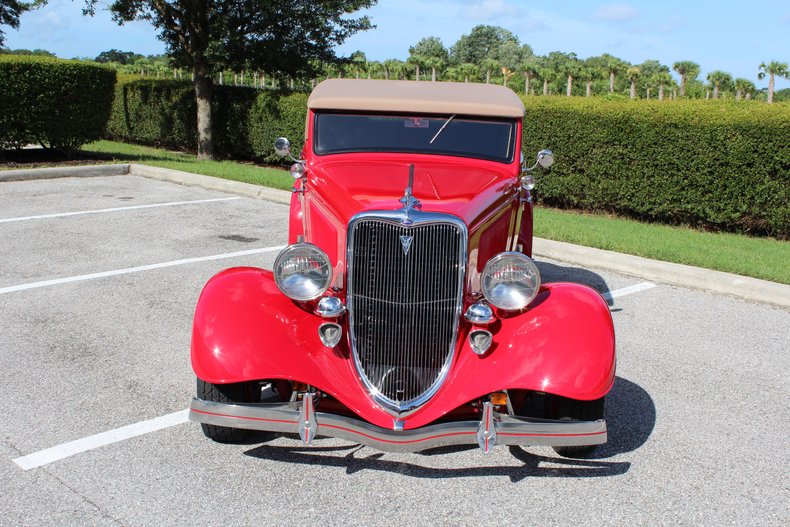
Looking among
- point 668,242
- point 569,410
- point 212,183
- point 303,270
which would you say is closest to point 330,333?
point 303,270

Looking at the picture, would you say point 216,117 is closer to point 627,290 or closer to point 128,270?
point 128,270

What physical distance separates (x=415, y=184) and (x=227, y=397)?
1.61 metres

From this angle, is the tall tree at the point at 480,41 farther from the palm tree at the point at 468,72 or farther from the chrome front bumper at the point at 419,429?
the chrome front bumper at the point at 419,429

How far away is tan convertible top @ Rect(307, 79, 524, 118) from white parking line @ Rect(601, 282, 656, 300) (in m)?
2.55

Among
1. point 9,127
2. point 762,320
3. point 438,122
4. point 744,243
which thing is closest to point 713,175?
point 744,243

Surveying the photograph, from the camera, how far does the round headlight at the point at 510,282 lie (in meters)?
4.11

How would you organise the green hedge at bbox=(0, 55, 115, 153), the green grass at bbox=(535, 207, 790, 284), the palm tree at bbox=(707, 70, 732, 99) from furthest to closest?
1. the palm tree at bbox=(707, 70, 732, 99)
2. the green hedge at bbox=(0, 55, 115, 153)
3. the green grass at bbox=(535, 207, 790, 284)

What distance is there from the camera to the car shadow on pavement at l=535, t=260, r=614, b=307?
8078mm

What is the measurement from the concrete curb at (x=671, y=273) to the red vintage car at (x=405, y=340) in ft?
13.2

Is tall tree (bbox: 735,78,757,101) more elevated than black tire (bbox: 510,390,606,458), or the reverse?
tall tree (bbox: 735,78,757,101)

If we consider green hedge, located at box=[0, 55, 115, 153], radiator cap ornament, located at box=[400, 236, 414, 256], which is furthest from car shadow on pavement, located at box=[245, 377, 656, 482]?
green hedge, located at box=[0, 55, 115, 153]

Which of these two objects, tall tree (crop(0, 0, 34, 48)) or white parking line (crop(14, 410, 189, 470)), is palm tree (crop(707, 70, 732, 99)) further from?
white parking line (crop(14, 410, 189, 470))

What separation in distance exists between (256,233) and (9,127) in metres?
8.57

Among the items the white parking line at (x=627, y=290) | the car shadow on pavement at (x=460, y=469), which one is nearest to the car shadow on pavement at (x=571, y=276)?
the white parking line at (x=627, y=290)
